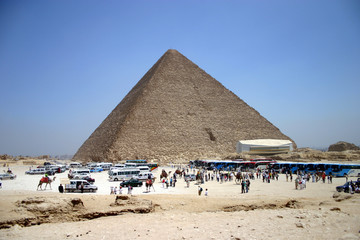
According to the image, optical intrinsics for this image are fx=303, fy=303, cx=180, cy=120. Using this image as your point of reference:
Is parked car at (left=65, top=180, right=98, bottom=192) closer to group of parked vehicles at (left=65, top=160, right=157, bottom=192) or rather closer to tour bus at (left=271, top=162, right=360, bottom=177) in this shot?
group of parked vehicles at (left=65, top=160, right=157, bottom=192)

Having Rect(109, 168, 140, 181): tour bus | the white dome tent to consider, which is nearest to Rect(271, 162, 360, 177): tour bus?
Rect(109, 168, 140, 181): tour bus

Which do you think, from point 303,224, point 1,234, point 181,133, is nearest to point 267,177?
point 303,224

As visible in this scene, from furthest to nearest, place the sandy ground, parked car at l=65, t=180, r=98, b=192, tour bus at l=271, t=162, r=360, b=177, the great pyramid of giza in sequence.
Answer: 1. the great pyramid of giza
2. tour bus at l=271, t=162, r=360, b=177
3. parked car at l=65, t=180, r=98, b=192
4. the sandy ground

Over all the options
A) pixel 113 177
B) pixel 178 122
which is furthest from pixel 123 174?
pixel 178 122

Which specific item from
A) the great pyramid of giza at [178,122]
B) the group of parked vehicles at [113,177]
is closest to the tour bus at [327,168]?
the group of parked vehicles at [113,177]

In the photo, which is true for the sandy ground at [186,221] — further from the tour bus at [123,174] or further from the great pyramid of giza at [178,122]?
the great pyramid of giza at [178,122]

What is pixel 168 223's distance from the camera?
24.1 ft

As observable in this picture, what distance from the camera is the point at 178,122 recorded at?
48.4 metres

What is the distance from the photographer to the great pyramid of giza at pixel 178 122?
42.9m

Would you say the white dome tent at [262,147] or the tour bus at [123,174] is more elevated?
the white dome tent at [262,147]

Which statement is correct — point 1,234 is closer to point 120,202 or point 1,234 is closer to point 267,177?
point 120,202

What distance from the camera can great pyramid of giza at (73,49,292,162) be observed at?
141 ft

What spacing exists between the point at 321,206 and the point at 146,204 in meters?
5.14

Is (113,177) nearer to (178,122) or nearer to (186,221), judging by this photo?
(186,221)
